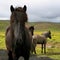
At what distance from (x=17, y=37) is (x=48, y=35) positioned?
97.8 feet

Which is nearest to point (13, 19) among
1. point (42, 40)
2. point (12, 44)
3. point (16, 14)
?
point (16, 14)

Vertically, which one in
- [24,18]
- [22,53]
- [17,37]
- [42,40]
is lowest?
[42,40]

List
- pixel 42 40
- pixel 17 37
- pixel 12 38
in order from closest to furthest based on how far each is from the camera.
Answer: pixel 17 37 < pixel 12 38 < pixel 42 40

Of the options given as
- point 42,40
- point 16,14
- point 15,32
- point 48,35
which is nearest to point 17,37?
point 15,32

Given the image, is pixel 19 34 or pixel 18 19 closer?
pixel 19 34

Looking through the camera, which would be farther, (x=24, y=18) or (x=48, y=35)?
(x=48, y=35)

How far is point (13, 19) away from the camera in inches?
435

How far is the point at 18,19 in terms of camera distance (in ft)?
35.6

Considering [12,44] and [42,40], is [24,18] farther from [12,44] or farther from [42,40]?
[42,40]

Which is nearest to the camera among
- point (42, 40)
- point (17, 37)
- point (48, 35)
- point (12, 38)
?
point (17, 37)

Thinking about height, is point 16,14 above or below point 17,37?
above

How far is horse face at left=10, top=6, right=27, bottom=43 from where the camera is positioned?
10.6 m

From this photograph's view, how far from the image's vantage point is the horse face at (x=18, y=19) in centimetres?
1061

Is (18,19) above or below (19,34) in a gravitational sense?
above
